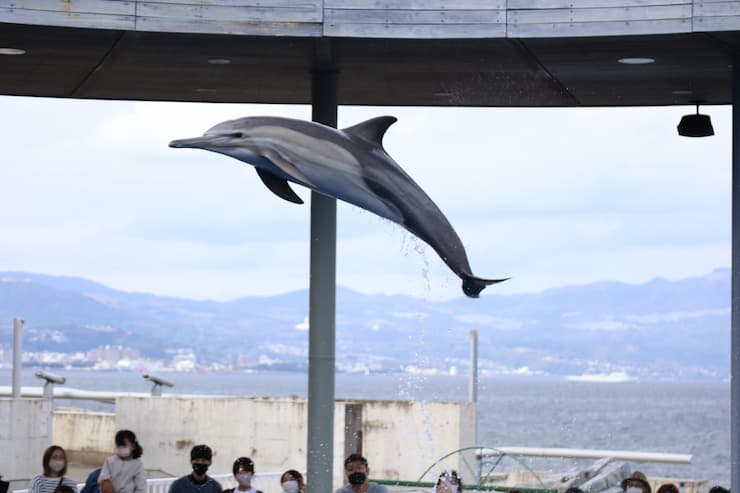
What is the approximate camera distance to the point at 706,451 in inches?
3698

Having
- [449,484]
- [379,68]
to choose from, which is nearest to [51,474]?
[449,484]

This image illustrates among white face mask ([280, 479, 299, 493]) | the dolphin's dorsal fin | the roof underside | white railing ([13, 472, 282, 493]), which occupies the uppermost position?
the roof underside

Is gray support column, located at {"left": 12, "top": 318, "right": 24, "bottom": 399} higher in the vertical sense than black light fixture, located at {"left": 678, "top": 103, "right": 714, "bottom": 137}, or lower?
lower

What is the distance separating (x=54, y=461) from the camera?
12891 millimetres

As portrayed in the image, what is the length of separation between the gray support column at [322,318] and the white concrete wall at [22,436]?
6611 mm

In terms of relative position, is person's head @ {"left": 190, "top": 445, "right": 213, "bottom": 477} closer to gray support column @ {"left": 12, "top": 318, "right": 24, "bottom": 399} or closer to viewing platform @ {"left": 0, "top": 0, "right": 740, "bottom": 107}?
viewing platform @ {"left": 0, "top": 0, "right": 740, "bottom": 107}

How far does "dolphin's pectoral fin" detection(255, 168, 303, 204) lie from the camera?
9.93m

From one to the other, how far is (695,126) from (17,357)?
10.7m

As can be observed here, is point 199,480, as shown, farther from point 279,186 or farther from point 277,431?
point 277,431

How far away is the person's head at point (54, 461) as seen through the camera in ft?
42.3

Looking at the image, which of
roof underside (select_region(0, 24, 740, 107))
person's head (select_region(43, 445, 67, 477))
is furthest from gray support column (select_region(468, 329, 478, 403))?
person's head (select_region(43, 445, 67, 477))

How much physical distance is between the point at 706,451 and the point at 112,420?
242ft

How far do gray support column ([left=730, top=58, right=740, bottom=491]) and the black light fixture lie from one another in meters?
1.42

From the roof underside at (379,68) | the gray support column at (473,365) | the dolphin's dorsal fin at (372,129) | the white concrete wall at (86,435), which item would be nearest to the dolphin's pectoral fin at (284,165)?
the dolphin's dorsal fin at (372,129)
